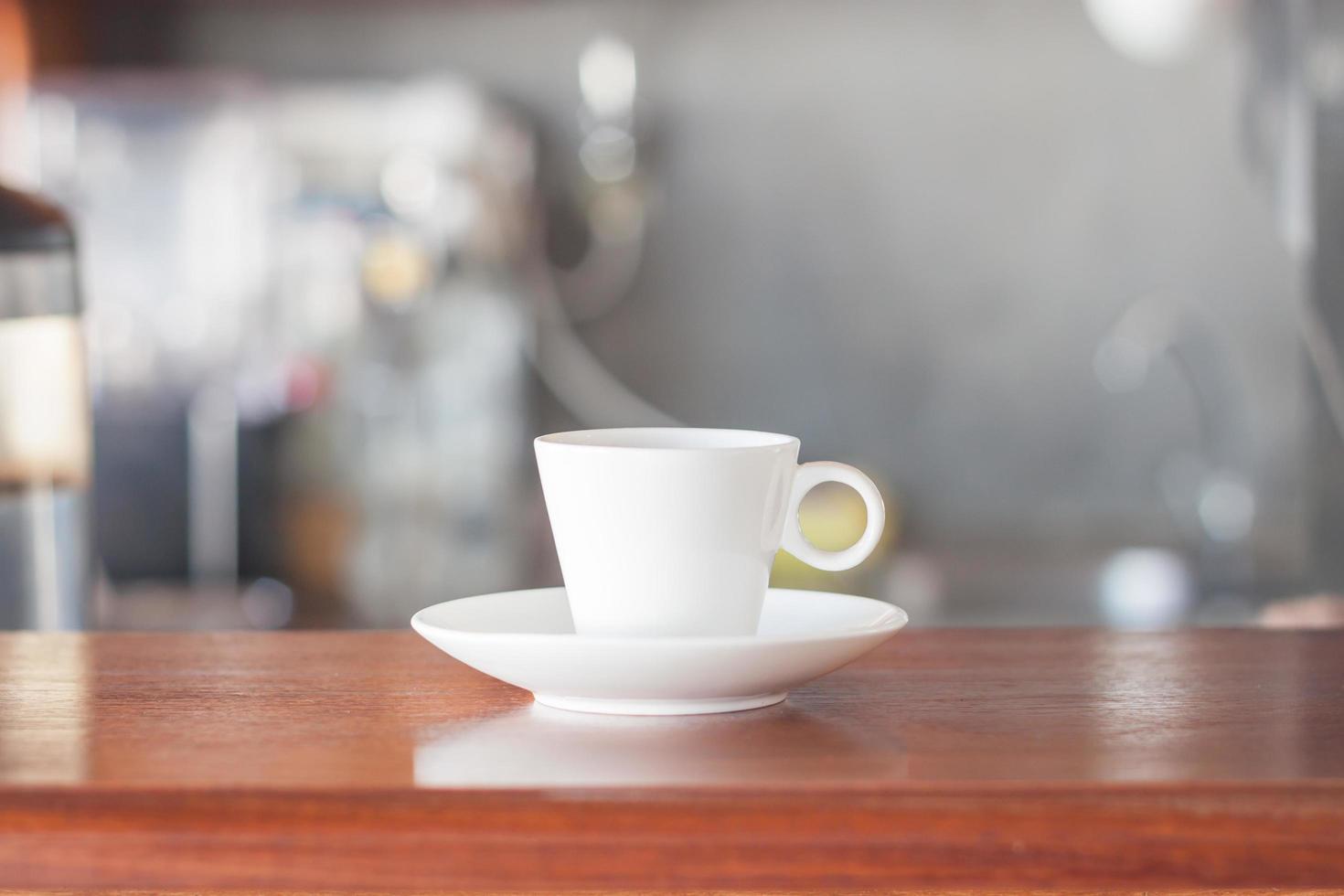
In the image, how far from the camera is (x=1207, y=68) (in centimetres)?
273

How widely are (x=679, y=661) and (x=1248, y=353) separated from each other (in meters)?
2.48

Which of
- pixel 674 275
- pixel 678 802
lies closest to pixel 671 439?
pixel 678 802

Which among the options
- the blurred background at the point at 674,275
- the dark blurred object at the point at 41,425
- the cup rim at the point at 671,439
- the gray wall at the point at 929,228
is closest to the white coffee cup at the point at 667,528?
the cup rim at the point at 671,439

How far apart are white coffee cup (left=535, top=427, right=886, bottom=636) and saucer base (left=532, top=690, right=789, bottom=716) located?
0.04 metres

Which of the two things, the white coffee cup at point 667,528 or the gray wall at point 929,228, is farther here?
the gray wall at point 929,228

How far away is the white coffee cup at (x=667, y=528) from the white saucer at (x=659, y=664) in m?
0.03

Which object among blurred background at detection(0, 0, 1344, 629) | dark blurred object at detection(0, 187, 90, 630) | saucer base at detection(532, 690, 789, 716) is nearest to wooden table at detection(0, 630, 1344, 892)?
saucer base at detection(532, 690, 789, 716)

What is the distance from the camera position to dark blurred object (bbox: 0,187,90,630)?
0.89 m

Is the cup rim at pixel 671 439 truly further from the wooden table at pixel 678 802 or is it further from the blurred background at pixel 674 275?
the blurred background at pixel 674 275

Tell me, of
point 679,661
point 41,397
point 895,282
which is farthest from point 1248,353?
point 679,661

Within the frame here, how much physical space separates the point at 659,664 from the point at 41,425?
1.99 feet

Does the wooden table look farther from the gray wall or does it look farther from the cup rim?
the gray wall

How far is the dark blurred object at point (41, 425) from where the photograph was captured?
2.91 ft

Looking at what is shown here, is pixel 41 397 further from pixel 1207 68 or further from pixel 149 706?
pixel 1207 68
